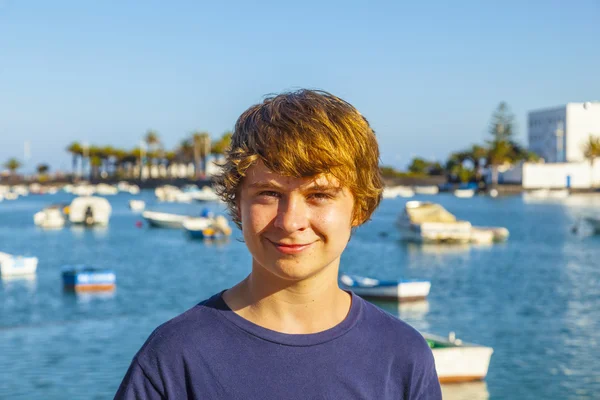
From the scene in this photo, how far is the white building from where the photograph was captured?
15500 centimetres

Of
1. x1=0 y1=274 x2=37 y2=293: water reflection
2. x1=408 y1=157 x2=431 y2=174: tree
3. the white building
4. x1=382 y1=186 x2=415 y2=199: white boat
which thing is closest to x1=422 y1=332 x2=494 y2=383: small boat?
x1=0 y1=274 x2=37 y2=293: water reflection

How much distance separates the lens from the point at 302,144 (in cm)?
214

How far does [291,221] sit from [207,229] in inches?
2200

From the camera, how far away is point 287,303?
2.28 metres

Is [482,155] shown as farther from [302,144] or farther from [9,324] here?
[302,144]

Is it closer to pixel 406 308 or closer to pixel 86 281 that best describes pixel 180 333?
pixel 406 308

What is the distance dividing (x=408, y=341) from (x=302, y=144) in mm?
615

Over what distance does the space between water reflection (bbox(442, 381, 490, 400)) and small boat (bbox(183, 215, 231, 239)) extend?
42.2 m

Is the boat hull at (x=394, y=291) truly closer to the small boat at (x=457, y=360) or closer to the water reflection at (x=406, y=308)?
the water reflection at (x=406, y=308)

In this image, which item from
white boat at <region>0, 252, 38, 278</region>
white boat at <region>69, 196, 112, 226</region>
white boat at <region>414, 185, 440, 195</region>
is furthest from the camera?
white boat at <region>414, 185, 440, 195</region>

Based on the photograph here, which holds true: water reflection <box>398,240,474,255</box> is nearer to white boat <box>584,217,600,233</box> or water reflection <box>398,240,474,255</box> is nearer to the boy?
white boat <box>584,217,600,233</box>

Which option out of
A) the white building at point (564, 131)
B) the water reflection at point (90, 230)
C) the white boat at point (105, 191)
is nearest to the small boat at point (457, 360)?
the water reflection at point (90, 230)

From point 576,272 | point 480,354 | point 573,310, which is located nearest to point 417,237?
point 576,272

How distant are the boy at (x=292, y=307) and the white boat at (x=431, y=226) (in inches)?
2048
